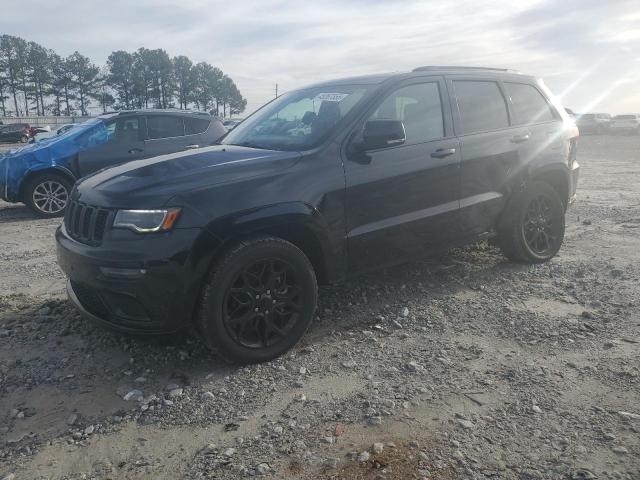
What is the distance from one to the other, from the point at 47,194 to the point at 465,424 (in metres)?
8.34

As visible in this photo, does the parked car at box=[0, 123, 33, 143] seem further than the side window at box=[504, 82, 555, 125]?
Yes

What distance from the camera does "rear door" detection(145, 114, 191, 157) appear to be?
932cm

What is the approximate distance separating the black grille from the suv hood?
0.05m

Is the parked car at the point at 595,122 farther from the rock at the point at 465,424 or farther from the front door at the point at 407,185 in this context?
the rock at the point at 465,424

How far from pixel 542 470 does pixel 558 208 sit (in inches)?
147

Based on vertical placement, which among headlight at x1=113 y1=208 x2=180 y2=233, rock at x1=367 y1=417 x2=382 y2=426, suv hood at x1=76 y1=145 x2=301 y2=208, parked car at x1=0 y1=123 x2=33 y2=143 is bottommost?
rock at x1=367 y1=417 x2=382 y2=426

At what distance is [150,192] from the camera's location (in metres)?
3.21

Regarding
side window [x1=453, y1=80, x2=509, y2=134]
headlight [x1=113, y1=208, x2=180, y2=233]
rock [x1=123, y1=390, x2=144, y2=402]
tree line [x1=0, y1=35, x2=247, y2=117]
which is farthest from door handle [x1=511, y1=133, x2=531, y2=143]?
tree line [x1=0, y1=35, x2=247, y2=117]

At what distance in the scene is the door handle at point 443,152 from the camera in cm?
438

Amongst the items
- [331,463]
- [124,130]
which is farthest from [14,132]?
[331,463]

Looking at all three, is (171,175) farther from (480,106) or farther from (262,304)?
(480,106)

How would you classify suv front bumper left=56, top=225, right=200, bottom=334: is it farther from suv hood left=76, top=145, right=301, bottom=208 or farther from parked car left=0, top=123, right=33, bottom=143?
parked car left=0, top=123, right=33, bottom=143

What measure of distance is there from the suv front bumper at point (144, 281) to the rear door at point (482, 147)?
2560 mm

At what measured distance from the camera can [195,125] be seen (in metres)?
9.88
